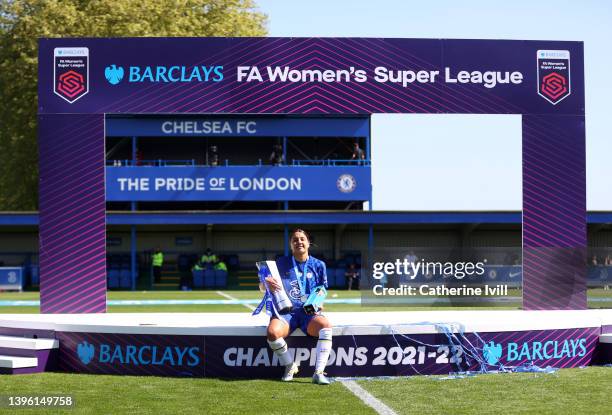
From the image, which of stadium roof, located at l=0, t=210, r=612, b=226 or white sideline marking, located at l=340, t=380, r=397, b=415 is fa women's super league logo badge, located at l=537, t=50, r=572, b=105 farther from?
stadium roof, located at l=0, t=210, r=612, b=226

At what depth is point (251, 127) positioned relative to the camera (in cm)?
3650

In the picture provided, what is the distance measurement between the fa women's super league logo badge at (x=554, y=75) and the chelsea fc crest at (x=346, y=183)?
22832mm

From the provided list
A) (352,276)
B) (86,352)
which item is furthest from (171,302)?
(86,352)

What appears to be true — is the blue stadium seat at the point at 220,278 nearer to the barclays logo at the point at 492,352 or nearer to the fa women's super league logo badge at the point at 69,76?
the fa women's super league logo badge at the point at 69,76

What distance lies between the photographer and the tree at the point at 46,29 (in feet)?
120

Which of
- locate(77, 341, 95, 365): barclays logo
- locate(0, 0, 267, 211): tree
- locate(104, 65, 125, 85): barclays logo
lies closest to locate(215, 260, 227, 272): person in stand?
locate(0, 0, 267, 211): tree

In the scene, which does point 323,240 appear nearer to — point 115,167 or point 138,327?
point 115,167

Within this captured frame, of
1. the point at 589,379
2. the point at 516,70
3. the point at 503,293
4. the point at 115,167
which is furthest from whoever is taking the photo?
the point at 115,167

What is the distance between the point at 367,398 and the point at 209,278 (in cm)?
2434

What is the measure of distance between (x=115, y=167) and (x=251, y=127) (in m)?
5.67

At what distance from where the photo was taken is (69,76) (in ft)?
40.4

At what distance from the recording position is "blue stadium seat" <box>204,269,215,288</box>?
1260 inches

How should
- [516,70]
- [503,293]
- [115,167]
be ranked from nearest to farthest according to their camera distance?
[503,293]
[516,70]
[115,167]

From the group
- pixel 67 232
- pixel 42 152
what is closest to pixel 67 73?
pixel 42 152
